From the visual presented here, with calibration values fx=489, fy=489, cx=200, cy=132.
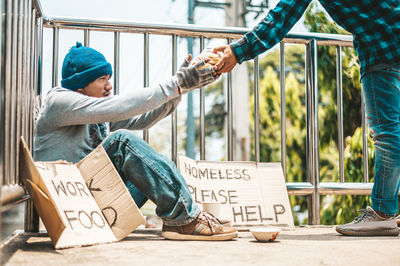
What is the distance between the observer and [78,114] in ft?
7.02

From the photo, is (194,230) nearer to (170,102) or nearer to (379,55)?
(170,102)

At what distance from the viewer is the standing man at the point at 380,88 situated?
2.32 m

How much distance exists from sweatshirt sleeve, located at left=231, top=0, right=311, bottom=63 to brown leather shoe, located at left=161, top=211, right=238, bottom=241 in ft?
2.91

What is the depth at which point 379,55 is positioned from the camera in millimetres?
2318

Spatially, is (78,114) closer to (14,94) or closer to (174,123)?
(14,94)

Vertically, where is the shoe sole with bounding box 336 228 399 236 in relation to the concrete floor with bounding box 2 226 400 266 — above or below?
below

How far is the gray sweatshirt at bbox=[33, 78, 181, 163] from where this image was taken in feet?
7.05

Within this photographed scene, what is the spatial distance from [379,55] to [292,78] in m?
8.77

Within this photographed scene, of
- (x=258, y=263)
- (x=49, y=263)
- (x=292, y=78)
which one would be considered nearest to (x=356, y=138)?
(x=258, y=263)

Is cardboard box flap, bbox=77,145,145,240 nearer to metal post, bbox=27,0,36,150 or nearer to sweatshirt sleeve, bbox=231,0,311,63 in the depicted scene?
metal post, bbox=27,0,36,150

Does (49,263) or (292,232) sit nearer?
(49,263)

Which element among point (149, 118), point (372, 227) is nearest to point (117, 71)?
point (149, 118)

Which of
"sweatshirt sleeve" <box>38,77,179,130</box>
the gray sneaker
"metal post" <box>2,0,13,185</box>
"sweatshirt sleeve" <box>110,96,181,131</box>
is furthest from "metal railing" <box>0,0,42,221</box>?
the gray sneaker

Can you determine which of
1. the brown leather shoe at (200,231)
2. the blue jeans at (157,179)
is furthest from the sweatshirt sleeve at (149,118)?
the brown leather shoe at (200,231)
